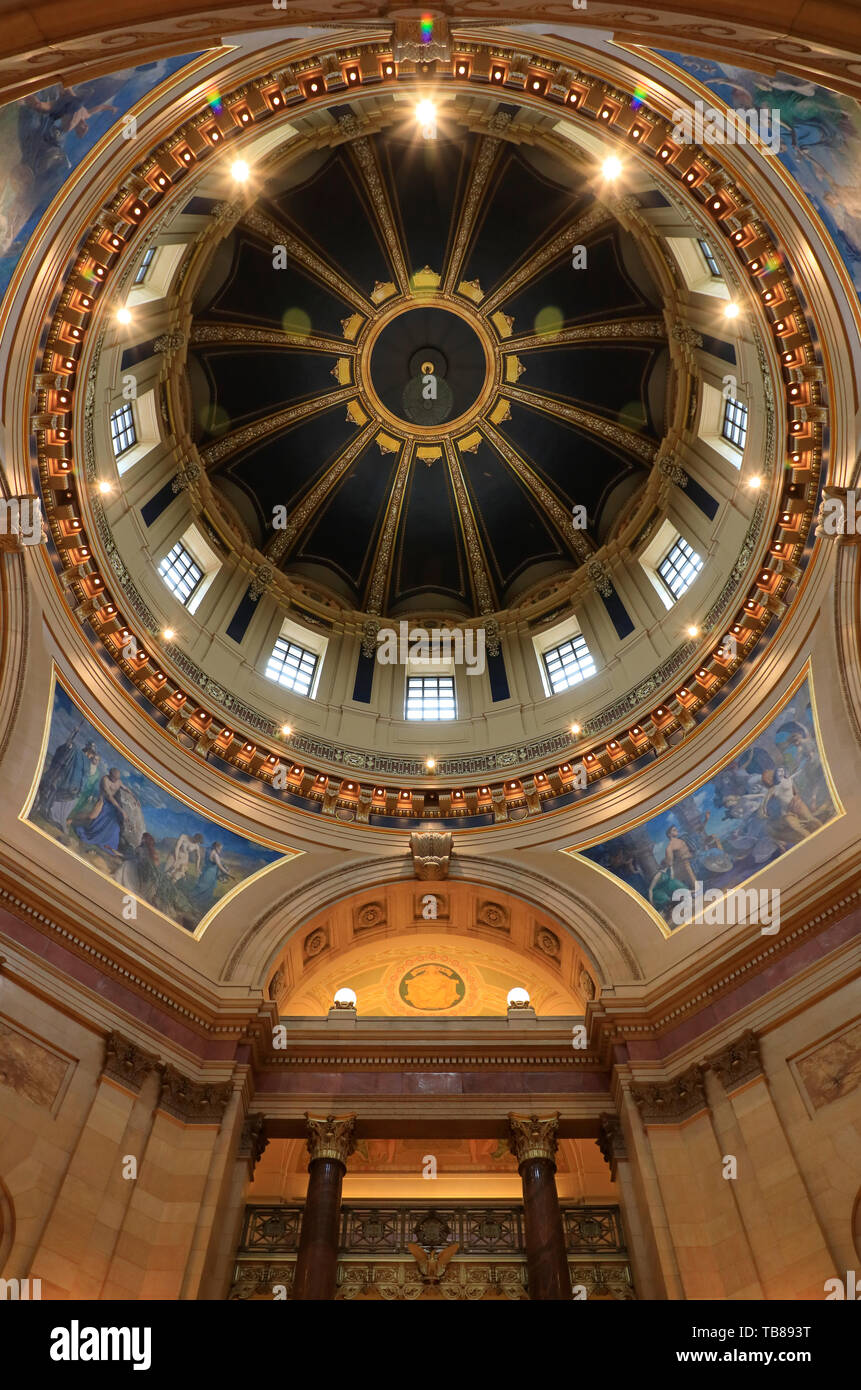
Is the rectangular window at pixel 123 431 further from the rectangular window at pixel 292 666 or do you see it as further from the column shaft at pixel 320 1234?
the column shaft at pixel 320 1234

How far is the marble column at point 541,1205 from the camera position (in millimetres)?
14266

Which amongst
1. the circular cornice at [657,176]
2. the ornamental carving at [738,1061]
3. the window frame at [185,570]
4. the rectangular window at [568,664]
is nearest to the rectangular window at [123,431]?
the window frame at [185,570]

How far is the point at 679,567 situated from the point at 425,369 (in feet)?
42.5

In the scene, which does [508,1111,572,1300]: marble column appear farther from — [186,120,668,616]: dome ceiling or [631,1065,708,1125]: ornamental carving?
[186,120,668,616]: dome ceiling

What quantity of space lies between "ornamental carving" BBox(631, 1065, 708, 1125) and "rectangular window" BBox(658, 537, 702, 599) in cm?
1262

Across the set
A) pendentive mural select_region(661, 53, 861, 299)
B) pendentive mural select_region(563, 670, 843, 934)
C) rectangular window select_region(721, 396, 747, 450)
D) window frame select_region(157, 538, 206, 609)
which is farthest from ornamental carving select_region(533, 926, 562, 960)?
pendentive mural select_region(661, 53, 861, 299)

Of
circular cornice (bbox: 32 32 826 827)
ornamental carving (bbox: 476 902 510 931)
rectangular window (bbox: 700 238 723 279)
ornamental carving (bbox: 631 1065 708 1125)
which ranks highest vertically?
rectangular window (bbox: 700 238 723 279)

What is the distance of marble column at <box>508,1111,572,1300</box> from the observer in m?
14.3

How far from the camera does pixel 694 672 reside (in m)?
21.2

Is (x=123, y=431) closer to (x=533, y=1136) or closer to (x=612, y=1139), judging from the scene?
(x=533, y=1136)

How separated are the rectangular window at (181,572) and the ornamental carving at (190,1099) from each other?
12637 mm

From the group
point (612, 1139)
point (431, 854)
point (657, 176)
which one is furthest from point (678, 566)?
point (612, 1139)

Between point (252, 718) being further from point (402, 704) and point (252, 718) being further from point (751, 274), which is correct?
point (751, 274)
